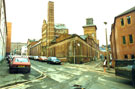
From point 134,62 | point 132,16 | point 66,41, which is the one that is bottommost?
point 134,62

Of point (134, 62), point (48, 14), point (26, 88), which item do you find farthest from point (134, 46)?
point (48, 14)

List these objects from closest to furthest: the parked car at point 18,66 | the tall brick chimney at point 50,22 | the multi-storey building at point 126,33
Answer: the parked car at point 18,66, the multi-storey building at point 126,33, the tall brick chimney at point 50,22

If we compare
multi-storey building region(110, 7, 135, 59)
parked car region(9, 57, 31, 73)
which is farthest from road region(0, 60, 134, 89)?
multi-storey building region(110, 7, 135, 59)

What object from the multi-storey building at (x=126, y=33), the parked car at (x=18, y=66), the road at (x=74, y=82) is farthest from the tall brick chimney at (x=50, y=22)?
the road at (x=74, y=82)

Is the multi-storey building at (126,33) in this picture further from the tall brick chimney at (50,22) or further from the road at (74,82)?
the tall brick chimney at (50,22)

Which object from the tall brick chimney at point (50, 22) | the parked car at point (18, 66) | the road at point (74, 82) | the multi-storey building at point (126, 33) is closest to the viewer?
the road at point (74, 82)

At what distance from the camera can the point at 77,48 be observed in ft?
104

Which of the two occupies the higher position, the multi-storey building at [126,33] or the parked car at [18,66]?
the multi-storey building at [126,33]

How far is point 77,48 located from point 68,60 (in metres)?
4.85

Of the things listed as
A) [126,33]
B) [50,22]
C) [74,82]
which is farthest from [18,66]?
[50,22]

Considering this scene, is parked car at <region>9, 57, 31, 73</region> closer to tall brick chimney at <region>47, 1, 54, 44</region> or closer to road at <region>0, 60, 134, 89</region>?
road at <region>0, 60, 134, 89</region>

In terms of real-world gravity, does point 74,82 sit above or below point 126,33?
below

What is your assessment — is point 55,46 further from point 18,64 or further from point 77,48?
point 18,64

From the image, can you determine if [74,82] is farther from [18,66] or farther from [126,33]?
[126,33]
